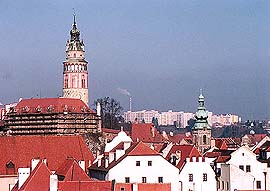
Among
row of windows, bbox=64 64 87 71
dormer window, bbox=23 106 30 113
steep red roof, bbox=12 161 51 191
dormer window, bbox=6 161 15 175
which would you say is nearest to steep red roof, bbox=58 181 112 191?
steep red roof, bbox=12 161 51 191

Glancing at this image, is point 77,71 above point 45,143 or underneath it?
above

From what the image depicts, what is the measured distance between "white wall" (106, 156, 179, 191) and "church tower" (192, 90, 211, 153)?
1417 inches

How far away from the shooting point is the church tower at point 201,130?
83688 millimetres

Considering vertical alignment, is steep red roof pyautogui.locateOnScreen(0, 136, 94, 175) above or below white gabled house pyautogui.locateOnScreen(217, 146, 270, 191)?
above

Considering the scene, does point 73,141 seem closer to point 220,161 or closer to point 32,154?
point 32,154

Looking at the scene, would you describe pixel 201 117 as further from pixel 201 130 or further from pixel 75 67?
pixel 75 67

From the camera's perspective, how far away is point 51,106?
9531cm

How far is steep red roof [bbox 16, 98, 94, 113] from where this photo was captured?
312 ft

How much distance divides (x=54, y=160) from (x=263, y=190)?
62.9 feet

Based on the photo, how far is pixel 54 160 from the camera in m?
56.8

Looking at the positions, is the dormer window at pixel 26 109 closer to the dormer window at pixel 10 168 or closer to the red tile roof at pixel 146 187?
the dormer window at pixel 10 168

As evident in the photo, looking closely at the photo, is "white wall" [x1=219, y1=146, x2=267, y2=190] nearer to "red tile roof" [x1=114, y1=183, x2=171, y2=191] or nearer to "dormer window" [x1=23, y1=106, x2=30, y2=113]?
"red tile roof" [x1=114, y1=183, x2=171, y2=191]

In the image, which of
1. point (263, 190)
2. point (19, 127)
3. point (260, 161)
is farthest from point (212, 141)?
point (263, 190)

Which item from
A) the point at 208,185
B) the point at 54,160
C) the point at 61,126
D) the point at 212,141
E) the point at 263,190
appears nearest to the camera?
the point at 263,190
